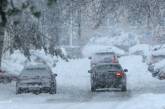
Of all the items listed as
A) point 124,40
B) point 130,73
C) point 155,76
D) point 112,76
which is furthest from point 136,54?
point 112,76

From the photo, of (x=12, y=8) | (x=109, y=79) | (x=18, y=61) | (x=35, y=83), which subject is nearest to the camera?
(x=12, y=8)

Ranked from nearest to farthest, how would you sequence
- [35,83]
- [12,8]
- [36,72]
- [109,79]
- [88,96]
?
[12,8], [88,96], [35,83], [36,72], [109,79]

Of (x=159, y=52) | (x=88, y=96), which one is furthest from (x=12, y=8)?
(x=159, y=52)

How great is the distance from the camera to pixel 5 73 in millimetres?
35500

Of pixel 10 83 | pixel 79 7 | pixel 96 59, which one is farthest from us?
pixel 96 59

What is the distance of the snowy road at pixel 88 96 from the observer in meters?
20.4

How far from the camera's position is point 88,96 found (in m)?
27.2

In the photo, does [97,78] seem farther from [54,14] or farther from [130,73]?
[130,73]

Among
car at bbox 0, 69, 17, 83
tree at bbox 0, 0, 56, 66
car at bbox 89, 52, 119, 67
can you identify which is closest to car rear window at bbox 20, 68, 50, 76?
car at bbox 0, 69, 17, 83

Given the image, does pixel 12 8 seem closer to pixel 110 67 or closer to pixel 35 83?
pixel 35 83

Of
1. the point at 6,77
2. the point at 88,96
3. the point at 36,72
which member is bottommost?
the point at 88,96

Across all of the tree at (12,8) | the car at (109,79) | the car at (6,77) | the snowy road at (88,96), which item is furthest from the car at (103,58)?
the tree at (12,8)

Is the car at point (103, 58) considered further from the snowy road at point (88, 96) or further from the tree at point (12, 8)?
the tree at point (12, 8)

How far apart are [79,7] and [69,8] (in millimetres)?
449
